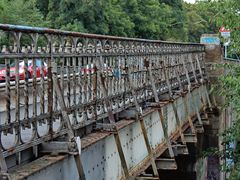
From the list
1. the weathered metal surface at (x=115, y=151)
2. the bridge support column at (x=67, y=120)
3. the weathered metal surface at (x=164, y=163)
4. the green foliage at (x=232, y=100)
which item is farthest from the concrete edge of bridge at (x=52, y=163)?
the green foliage at (x=232, y=100)

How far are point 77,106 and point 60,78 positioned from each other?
0.64m

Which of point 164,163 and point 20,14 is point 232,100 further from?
point 20,14

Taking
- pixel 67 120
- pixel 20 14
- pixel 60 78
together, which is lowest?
pixel 67 120

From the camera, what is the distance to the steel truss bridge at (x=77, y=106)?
5621 mm

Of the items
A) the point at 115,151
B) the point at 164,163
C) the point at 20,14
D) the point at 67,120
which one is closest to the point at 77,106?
the point at 67,120

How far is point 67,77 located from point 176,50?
9644 mm

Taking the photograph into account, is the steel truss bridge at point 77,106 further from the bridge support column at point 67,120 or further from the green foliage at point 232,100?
the green foliage at point 232,100

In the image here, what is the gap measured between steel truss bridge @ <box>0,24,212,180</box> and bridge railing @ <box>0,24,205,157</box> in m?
0.01

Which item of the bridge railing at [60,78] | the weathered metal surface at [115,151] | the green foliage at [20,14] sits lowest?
the weathered metal surface at [115,151]

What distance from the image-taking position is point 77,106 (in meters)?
7.41

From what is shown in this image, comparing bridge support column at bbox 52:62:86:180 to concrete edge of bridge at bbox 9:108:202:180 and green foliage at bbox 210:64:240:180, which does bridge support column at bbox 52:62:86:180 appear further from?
green foliage at bbox 210:64:240:180

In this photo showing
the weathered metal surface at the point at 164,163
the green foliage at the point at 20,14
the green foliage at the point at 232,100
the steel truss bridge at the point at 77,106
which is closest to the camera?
the steel truss bridge at the point at 77,106

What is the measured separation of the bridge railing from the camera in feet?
18.2

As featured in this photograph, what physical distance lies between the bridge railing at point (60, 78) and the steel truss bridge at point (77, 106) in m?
0.01
